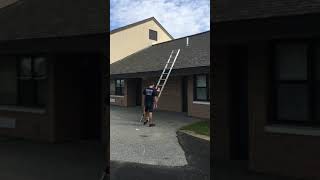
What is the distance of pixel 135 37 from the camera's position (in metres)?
1.22

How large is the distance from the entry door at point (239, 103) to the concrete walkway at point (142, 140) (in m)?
0.19

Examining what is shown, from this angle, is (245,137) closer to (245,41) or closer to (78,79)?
(245,41)

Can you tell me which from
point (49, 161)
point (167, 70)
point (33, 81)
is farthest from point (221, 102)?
point (49, 161)

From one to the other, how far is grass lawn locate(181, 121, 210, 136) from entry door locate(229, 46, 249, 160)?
0.29 ft

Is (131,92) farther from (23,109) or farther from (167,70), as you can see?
(23,109)

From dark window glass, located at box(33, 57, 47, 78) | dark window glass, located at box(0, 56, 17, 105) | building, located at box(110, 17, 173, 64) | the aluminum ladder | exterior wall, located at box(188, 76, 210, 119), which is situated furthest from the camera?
dark window glass, located at box(0, 56, 17, 105)

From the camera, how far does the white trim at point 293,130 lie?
1.10 metres

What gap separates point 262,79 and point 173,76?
1.04 feet

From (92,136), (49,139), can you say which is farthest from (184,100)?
(49,139)

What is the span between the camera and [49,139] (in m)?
1.45

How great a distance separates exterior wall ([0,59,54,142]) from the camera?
1.34m

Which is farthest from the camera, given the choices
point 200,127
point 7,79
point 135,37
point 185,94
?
point 7,79

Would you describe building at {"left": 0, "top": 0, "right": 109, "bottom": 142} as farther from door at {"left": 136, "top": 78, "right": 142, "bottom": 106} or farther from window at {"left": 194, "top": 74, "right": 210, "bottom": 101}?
window at {"left": 194, "top": 74, "right": 210, "bottom": 101}

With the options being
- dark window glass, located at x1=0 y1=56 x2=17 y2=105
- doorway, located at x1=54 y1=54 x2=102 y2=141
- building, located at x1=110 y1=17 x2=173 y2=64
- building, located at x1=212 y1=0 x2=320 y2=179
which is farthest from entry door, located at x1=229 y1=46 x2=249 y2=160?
dark window glass, located at x1=0 y1=56 x2=17 y2=105
